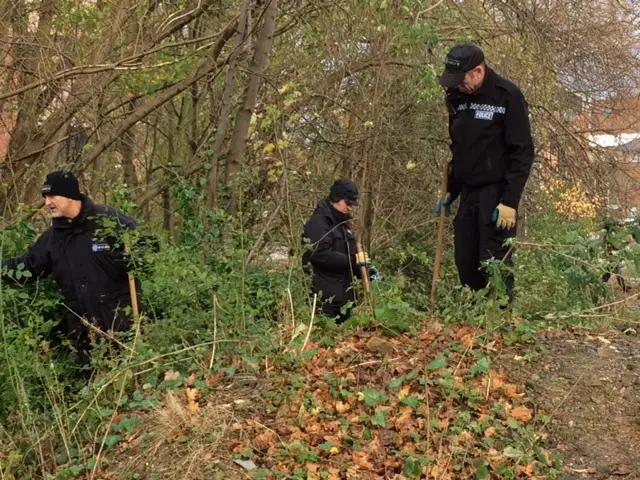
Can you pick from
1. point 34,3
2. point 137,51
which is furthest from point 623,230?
point 34,3

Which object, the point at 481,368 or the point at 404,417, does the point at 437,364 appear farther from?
the point at 404,417

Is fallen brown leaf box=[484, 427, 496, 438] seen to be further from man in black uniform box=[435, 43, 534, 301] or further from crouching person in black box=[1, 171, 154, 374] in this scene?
crouching person in black box=[1, 171, 154, 374]

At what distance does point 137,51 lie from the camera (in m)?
6.84

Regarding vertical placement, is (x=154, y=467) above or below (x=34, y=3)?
below

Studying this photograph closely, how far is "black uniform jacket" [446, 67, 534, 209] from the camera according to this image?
4559mm

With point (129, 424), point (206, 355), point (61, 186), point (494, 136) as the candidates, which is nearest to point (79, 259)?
point (61, 186)

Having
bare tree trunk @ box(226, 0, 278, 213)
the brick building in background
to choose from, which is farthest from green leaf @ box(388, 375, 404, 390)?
the brick building in background

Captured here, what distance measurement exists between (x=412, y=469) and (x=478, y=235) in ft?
8.11

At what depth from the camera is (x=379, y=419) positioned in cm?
295

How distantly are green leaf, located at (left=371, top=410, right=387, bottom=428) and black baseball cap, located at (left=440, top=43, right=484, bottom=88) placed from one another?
2.38 meters

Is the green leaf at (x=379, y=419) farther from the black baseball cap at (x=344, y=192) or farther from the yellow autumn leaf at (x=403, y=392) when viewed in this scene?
the black baseball cap at (x=344, y=192)

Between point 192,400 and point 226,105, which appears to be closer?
point 192,400

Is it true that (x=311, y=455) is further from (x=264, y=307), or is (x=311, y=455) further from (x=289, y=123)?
(x=289, y=123)

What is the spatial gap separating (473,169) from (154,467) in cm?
299
